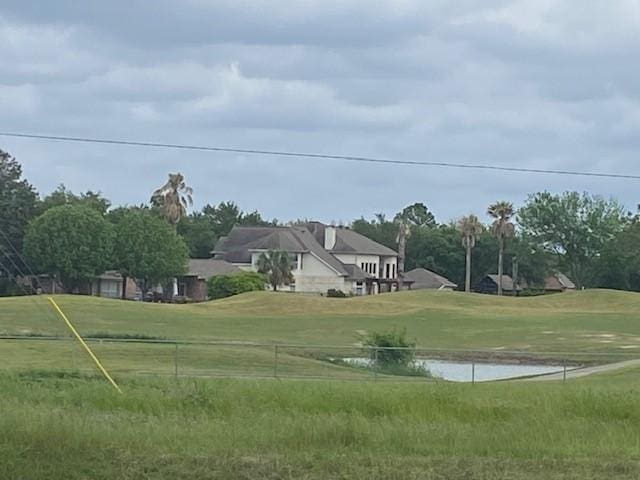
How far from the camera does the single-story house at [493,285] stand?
5172 inches

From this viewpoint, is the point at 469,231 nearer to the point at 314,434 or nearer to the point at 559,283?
the point at 559,283

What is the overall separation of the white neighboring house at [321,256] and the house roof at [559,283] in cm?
1710

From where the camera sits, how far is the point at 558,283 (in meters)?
136

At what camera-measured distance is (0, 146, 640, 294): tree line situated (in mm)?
95062

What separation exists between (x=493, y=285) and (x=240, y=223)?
39836 millimetres

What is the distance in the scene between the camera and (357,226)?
162m

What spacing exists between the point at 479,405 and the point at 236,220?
460 ft

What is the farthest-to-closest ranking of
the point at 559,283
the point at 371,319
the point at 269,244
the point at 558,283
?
the point at 558,283 < the point at 559,283 < the point at 269,244 < the point at 371,319

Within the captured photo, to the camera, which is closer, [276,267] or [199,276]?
[276,267]

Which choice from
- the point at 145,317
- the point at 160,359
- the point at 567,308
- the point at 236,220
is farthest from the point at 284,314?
the point at 236,220

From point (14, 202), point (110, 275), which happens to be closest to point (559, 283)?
point (110, 275)

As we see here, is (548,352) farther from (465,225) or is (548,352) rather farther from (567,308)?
(465,225)

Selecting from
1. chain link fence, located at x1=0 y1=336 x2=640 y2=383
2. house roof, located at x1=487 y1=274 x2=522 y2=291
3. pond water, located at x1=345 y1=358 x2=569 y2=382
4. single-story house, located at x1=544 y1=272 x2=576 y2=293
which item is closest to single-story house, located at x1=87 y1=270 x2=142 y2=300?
house roof, located at x1=487 y1=274 x2=522 y2=291

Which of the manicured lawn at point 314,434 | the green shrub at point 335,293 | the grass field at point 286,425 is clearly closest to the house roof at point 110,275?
the green shrub at point 335,293
